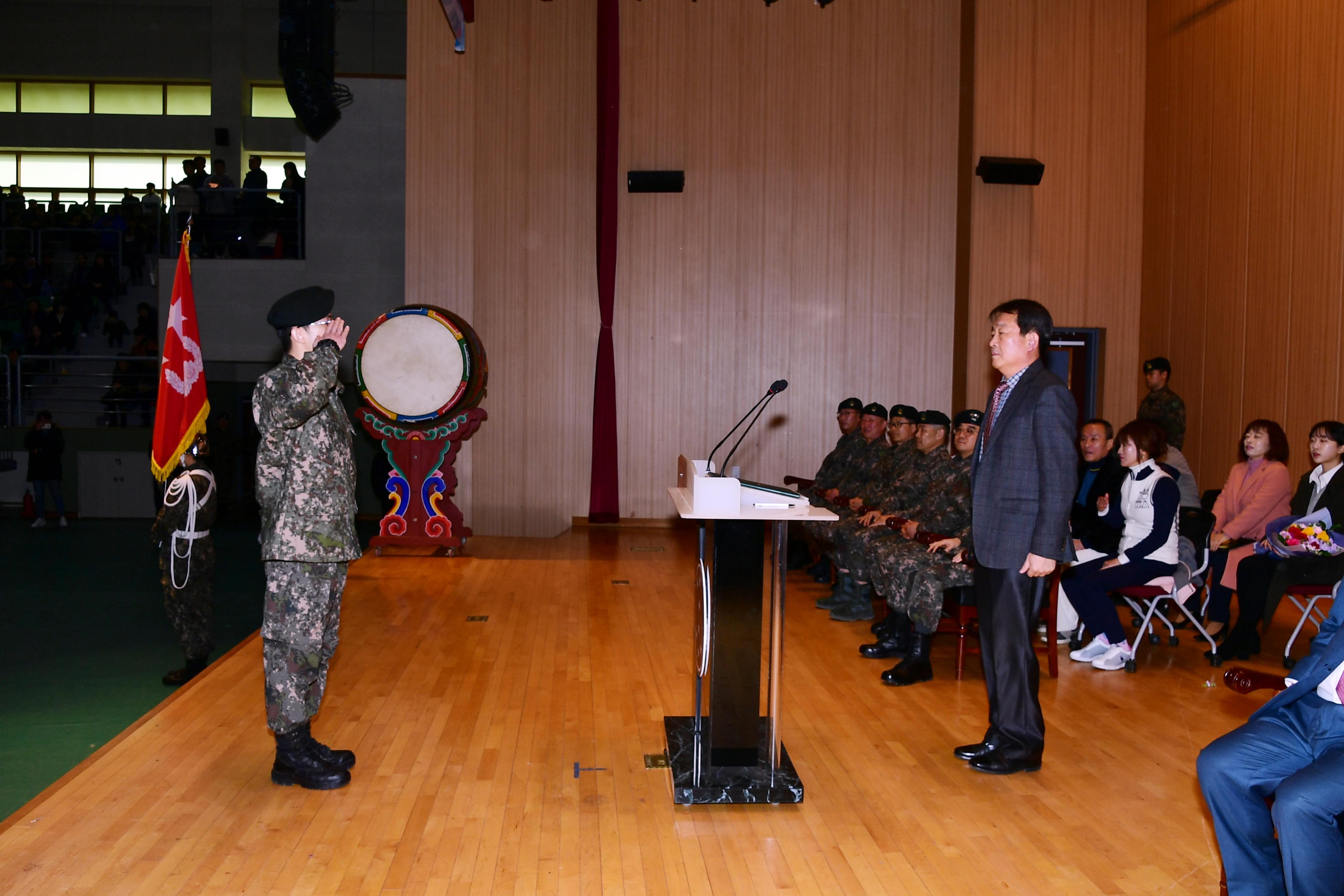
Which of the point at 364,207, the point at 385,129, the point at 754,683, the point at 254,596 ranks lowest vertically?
the point at 254,596

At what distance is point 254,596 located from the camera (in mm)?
6797

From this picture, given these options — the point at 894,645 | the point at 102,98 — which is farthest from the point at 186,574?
the point at 102,98

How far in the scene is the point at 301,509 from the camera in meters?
2.98

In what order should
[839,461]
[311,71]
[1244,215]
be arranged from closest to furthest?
1. [839,461]
2. [1244,215]
3. [311,71]

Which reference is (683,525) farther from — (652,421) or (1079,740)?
(1079,740)

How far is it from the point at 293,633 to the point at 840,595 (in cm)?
356

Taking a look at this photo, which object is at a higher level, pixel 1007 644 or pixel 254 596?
pixel 1007 644

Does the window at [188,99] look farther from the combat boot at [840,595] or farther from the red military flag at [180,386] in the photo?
the combat boot at [840,595]

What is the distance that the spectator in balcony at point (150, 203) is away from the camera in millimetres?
12828

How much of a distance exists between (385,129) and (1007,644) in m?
9.21

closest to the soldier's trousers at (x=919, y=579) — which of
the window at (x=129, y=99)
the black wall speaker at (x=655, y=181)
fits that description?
the black wall speaker at (x=655, y=181)

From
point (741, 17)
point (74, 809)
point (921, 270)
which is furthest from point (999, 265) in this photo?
point (74, 809)

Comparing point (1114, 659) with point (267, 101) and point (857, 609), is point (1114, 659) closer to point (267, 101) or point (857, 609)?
point (857, 609)

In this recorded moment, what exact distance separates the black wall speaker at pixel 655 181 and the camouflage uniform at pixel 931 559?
4972 millimetres
